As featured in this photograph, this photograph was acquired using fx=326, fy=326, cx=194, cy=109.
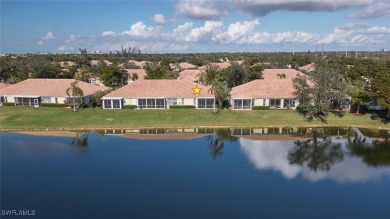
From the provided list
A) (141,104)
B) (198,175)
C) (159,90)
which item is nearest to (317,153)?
(198,175)

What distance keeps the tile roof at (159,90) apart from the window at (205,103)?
911 mm

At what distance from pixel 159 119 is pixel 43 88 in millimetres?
25417

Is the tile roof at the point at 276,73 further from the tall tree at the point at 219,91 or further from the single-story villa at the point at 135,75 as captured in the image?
the single-story villa at the point at 135,75

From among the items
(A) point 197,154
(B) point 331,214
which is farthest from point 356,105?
(B) point 331,214

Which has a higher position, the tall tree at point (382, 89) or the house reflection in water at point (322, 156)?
the tall tree at point (382, 89)

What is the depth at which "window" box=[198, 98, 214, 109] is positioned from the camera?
5578 centimetres

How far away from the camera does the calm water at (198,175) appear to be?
24.5 m

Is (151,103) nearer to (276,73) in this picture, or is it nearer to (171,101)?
(171,101)

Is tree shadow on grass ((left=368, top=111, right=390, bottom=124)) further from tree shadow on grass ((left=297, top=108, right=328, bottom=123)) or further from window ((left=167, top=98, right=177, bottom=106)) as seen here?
window ((left=167, top=98, right=177, bottom=106))

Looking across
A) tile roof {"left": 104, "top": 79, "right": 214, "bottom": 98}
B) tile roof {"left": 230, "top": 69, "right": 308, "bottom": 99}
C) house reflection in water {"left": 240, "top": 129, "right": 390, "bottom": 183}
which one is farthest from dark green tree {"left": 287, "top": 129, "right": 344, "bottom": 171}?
tile roof {"left": 104, "top": 79, "right": 214, "bottom": 98}

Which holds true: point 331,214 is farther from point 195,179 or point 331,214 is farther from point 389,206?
point 195,179

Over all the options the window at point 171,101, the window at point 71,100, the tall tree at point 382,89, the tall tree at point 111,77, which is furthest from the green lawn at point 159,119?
the tall tree at point 111,77

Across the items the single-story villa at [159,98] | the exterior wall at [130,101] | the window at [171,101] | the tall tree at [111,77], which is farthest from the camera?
the tall tree at [111,77]

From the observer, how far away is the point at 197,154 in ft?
120
